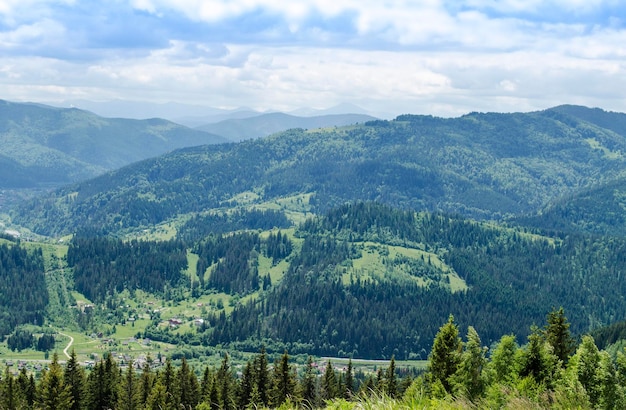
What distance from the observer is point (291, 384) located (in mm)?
102875

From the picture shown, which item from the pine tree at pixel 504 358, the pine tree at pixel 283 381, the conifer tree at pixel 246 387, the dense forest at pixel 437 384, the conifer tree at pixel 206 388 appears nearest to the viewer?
the dense forest at pixel 437 384

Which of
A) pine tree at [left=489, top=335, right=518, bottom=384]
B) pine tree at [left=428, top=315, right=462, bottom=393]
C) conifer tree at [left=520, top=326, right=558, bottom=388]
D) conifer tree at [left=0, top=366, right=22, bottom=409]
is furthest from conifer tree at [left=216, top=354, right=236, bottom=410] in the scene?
conifer tree at [left=520, top=326, right=558, bottom=388]

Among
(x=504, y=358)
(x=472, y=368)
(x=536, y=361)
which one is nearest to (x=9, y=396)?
(x=472, y=368)

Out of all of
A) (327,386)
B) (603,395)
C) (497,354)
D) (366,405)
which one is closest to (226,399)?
(327,386)

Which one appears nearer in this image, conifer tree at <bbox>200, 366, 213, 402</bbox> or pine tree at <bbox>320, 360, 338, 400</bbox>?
conifer tree at <bbox>200, 366, 213, 402</bbox>

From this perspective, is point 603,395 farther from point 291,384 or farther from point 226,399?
point 226,399

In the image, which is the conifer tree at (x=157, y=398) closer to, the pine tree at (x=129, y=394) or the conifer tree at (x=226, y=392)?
the pine tree at (x=129, y=394)

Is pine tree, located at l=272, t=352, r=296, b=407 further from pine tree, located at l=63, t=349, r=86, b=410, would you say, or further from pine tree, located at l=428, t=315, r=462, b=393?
pine tree, located at l=428, t=315, r=462, b=393

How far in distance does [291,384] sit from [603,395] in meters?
61.7

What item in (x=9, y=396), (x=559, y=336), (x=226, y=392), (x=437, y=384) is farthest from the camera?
(x=226, y=392)

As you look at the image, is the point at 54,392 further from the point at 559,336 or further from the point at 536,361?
the point at 559,336

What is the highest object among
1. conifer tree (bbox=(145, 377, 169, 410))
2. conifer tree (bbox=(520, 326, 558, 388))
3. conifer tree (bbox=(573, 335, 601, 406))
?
conifer tree (bbox=(573, 335, 601, 406))

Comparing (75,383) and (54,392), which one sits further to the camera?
Result: (75,383)

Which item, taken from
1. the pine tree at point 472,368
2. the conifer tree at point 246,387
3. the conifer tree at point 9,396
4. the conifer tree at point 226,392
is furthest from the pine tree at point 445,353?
the conifer tree at point 9,396
